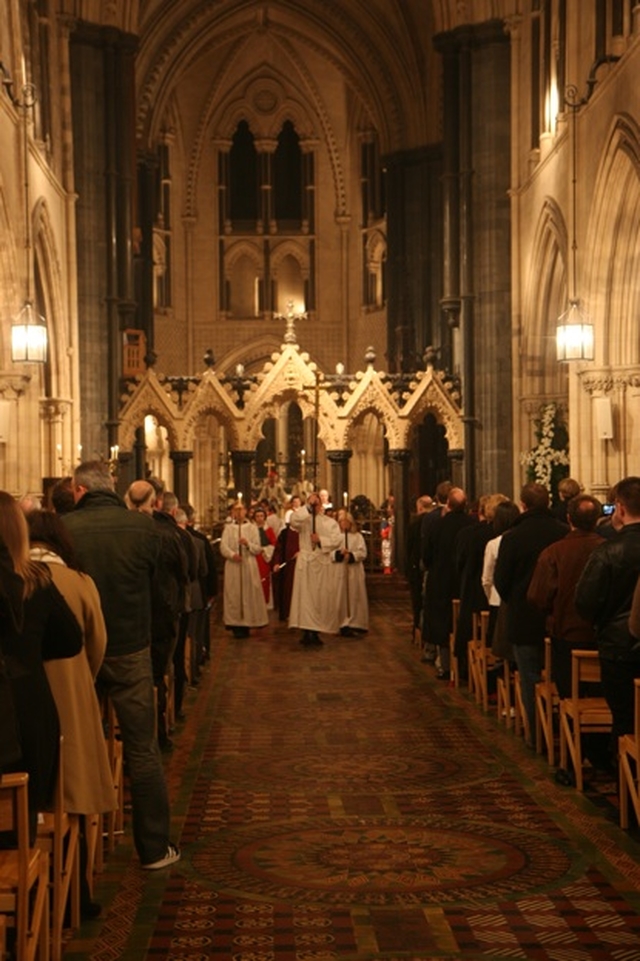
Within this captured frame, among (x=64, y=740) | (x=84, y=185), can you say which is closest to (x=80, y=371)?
(x=84, y=185)

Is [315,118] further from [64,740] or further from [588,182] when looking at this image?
[64,740]

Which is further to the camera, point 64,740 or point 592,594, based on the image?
point 592,594

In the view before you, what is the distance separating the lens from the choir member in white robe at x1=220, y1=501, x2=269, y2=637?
19391 mm

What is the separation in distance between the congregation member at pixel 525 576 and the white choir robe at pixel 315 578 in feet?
26.9

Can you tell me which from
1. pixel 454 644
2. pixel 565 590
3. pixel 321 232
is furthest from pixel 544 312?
pixel 321 232

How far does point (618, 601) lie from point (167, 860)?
8.85 ft

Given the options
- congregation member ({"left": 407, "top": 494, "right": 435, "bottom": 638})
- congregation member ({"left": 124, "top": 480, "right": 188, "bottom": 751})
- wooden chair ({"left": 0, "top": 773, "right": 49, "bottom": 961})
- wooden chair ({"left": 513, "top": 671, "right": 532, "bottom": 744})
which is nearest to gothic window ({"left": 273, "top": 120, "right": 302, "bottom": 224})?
congregation member ({"left": 407, "top": 494, "right": 435, "bottom": 638})

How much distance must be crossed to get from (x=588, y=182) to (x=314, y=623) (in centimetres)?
738

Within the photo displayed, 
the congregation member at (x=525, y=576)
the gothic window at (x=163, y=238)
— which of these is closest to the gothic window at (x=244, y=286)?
the gothic window at (x=163, y=238)

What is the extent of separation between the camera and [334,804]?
351 inches

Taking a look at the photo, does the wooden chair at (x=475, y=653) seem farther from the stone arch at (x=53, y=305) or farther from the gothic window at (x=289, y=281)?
the gothic window at (x=289, y=281)

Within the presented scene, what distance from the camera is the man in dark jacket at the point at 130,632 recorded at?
7.32 m

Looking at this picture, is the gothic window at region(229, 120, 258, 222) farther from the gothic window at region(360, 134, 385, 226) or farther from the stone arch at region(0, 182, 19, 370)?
the stone arch at region(0, 182, 19, 370)

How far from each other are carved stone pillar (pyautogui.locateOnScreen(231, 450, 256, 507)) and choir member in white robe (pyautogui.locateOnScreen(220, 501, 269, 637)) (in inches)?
296
